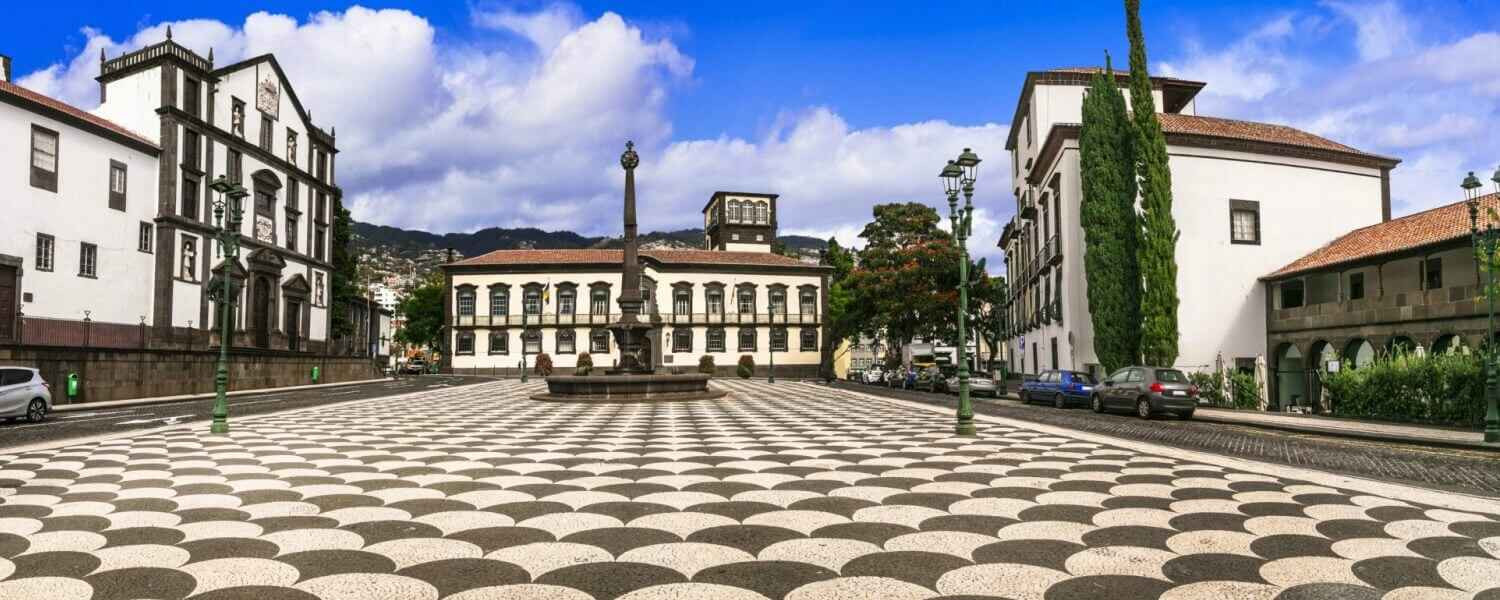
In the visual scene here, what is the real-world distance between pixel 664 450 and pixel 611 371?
1875cm

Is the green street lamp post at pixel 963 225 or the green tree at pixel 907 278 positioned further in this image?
the green tree at pixel 907 278

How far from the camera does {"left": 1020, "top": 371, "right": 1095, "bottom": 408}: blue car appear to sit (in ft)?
85.4

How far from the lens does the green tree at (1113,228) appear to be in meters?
29.7

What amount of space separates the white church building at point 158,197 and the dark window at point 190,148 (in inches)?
2.5

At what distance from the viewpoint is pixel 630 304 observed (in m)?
27.9

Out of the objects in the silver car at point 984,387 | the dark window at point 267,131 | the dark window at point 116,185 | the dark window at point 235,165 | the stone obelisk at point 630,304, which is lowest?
the silver car at point 984,387

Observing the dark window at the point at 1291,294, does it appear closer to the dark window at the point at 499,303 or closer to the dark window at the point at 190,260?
the dark window at the point at 190,260

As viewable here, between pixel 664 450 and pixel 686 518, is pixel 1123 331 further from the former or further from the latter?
pixel 686 518

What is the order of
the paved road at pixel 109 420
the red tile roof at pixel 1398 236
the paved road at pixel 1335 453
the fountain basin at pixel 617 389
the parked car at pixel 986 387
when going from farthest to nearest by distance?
the parked car at pixel 986 387 < the fountain basin at pixel 617 389 < the red tile roof at pixel 1398 236 < the paved road at pixel 109 420 < the paved road at pixel 1335 453

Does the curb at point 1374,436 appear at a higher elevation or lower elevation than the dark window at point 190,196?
lower

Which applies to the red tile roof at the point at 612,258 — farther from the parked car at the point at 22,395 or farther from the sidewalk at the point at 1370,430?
the sidewalk at the point at 1370,430

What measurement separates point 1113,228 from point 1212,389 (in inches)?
244

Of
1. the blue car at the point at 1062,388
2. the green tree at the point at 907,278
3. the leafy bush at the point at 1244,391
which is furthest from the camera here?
the green tree at the point at 907,278


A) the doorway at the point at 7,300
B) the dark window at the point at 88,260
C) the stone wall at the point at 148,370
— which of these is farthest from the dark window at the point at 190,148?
the doorway at the point at 7,300
